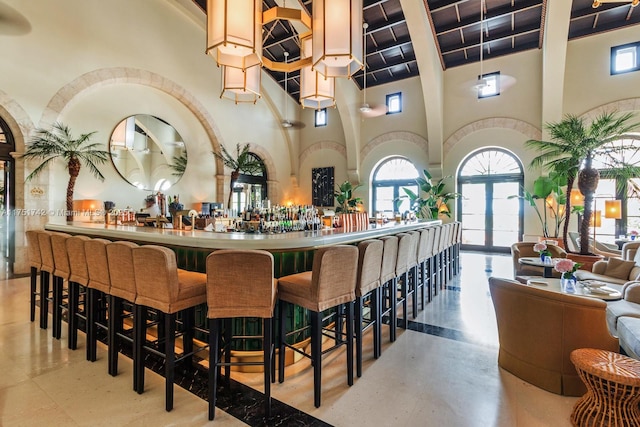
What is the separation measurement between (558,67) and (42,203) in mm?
11825

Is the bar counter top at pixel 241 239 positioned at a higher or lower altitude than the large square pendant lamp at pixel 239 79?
lower

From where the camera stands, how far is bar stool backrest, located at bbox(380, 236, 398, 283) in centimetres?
293

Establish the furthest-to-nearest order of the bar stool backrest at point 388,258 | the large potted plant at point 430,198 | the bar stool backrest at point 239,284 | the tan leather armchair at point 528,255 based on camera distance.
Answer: the large potted plant at point 430,198, the tan leather armchair at point 528,255, the bar stool backrest at point 388,258, the bar stool backrest at point 239,284

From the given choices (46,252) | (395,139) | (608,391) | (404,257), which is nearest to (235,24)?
(404,257)

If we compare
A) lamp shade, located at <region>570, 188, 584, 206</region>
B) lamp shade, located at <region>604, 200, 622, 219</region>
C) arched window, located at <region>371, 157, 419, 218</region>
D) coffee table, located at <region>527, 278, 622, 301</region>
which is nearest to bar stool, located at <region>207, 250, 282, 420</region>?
coffee table, located at <region>527, 278, 622, 301</region>

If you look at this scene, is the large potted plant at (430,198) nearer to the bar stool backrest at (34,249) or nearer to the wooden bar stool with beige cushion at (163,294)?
the wooden bar stool with beige cushion at (163,294)

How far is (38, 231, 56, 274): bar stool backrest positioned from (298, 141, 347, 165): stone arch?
9.22m

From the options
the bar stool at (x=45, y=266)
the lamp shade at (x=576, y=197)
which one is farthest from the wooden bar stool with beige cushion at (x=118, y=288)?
the lamp shade at (x=576, y=197)

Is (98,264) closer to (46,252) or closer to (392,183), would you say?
(46,252)

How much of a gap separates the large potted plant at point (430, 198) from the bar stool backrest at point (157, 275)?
7790 mm

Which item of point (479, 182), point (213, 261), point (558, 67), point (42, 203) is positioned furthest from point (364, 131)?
point (213, 261)

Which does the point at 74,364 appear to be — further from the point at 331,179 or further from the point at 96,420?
the point at 331,179

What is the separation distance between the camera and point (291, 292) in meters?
2.37

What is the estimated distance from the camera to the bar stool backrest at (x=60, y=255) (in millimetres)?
3053
